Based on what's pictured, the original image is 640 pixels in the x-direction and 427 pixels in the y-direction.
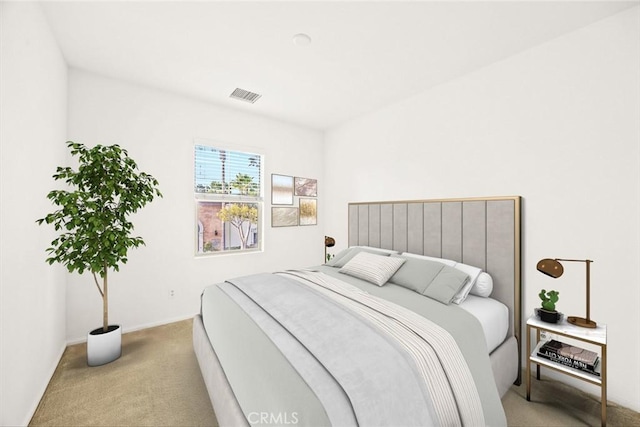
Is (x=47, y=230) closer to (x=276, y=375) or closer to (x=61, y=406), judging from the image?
(x=61, y=406)

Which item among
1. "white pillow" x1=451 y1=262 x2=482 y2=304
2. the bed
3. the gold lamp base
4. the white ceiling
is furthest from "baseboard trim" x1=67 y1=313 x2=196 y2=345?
the gold lamp base

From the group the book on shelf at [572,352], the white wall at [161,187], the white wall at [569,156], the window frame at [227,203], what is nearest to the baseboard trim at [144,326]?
the white wall at [161,187]

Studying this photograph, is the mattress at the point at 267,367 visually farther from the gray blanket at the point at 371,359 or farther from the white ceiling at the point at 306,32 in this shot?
the white ceiling at the point at 306,32

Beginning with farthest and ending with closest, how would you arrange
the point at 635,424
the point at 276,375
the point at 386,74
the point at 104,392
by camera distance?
1. the point at 386,74
2. the point at 104,392
3. the point at 635,424
4. the point at 276,375

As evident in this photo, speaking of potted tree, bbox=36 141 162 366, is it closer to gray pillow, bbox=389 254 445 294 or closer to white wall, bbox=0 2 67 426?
white wall, bbox=0 2 67 426

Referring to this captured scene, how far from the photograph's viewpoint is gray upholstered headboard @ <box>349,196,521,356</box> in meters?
2.31

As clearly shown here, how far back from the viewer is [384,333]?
4.72 feet

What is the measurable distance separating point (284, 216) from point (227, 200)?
91cm

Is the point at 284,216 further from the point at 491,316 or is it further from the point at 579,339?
the point at 579,339

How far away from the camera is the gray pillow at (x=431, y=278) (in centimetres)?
210

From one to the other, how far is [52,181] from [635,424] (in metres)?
4.57

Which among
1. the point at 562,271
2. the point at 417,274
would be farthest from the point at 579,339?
the point at 417,274

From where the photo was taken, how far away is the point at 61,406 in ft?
6.03

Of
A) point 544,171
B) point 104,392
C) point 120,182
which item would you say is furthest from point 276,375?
point 544,171
